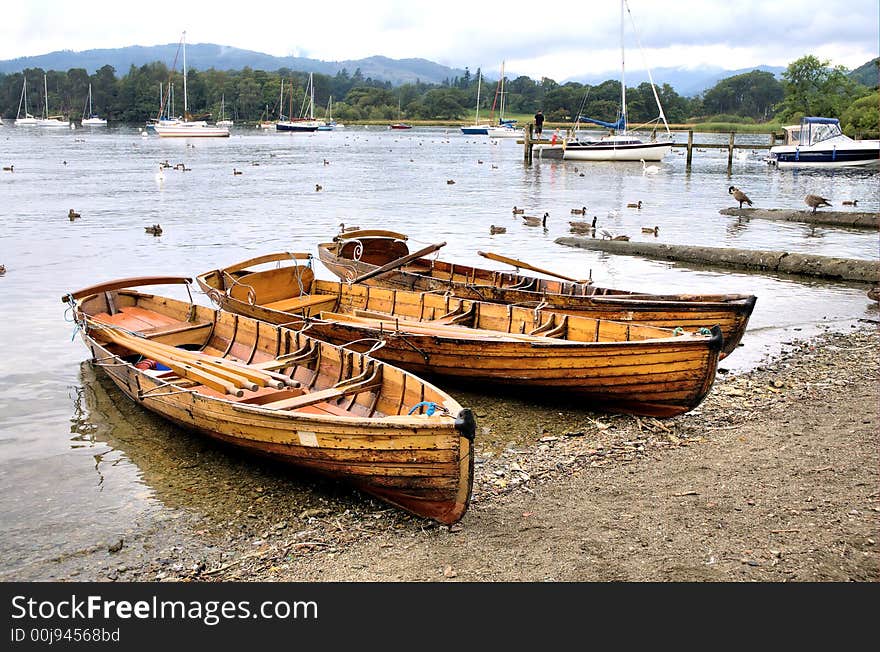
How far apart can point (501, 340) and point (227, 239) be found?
18.5 m

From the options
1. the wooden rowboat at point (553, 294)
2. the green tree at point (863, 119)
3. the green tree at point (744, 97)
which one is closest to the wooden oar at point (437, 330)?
the wooden rowboat at point (553, 294)

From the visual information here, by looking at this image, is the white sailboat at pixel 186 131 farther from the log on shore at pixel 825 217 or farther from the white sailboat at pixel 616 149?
the log on shore at pixel 825 217

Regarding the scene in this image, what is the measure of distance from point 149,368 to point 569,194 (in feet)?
122

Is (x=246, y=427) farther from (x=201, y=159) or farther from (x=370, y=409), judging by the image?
(x=201, y=159)

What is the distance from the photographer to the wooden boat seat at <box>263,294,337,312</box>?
13.8 metres

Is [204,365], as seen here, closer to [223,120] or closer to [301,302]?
[301,302]

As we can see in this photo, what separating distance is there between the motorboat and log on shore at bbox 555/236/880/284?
149 ft

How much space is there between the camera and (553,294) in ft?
42.6

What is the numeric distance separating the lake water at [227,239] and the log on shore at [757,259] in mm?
653

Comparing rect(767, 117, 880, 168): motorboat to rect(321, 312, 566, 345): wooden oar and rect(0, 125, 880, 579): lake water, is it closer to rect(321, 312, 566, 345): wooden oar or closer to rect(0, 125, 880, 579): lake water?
rect(0, 125, 880, 579): lake water

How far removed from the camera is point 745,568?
6344 mm

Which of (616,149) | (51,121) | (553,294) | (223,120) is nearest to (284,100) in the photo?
(223,120)

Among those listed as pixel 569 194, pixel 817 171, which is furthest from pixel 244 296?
pixel 817 171

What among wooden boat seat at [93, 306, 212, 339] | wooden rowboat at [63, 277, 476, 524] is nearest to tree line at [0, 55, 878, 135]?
wooden boat seat at [93, 306, 212, 339]
